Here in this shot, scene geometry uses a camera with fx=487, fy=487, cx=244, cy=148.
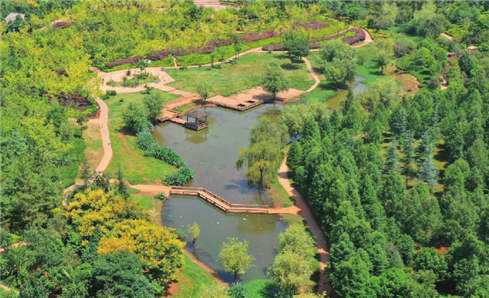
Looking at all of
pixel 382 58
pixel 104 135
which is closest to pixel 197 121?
pixel 104 135

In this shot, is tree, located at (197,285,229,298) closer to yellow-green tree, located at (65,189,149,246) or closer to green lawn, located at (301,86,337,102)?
yellow-green tree, located at (65,189,149,246)

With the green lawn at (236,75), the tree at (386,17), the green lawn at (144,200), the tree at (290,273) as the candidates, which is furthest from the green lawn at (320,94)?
the tree at (386,17)

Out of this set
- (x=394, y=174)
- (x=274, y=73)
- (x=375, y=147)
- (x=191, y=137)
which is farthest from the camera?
(x=274, y=73)

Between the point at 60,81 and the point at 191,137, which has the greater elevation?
the point at 60,81

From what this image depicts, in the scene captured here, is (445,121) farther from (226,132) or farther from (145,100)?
(145,100)

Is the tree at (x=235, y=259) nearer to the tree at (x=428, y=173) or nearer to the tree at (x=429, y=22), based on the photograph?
the tree at (x=428, y=173)

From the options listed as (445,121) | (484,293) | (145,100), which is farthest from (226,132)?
(484,293)

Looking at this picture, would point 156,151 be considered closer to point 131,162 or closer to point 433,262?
point 131,162
